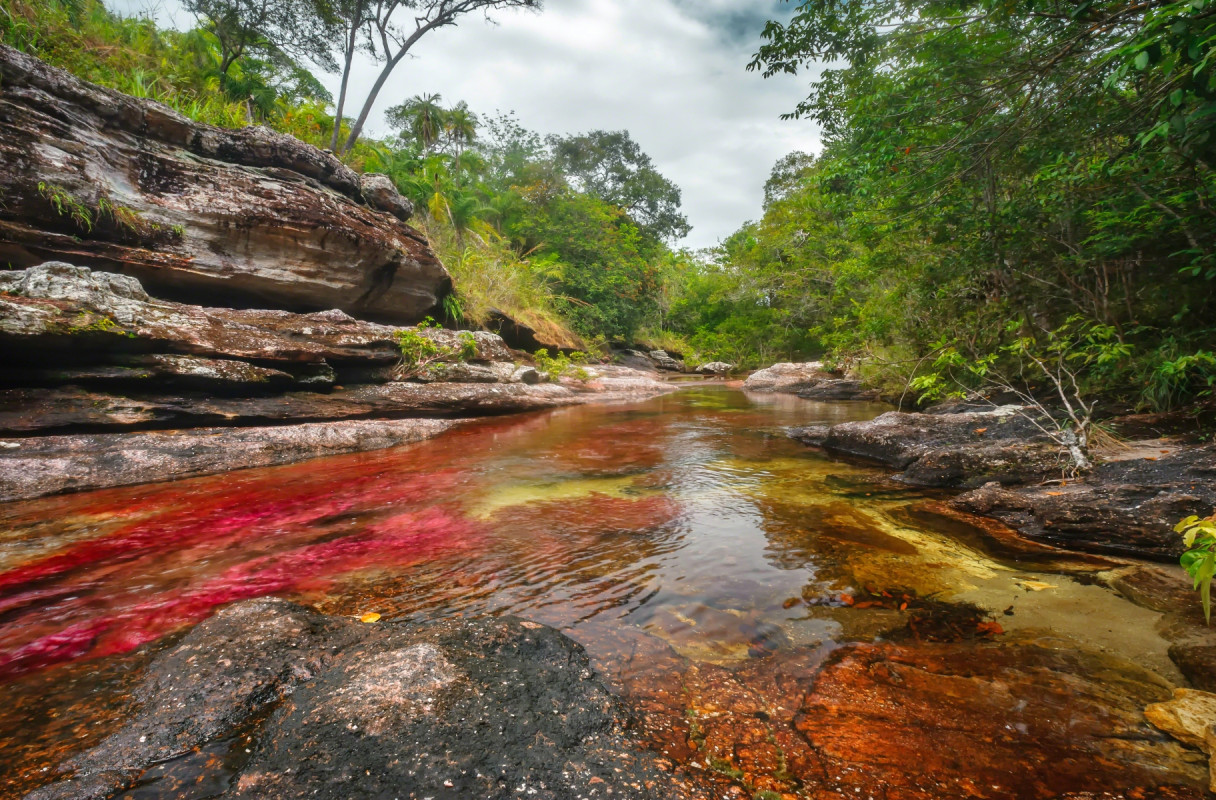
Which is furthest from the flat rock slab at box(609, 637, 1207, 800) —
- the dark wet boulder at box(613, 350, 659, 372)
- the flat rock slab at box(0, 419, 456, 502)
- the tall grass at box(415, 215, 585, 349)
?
the dark wet boulder at box(613, 350, 659, 372)

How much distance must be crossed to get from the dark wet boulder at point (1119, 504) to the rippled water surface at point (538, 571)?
1.22 feet

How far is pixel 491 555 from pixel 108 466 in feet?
13.5

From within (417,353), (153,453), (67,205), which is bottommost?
(153,453)

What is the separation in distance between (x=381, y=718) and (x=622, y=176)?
33431 millimetres

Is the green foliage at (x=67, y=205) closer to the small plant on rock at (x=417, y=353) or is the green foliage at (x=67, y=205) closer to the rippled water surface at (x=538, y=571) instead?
the small plant on rock at (x=417, y=353)

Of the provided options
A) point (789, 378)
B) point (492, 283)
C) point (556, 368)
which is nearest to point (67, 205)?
point (492, 283)

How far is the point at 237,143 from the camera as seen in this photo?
331 inches

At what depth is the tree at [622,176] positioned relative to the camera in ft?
97.2

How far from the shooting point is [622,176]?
30.8 meters

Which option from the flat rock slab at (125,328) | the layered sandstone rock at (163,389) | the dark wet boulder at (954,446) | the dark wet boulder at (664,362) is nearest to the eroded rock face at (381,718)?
the layered sandstone rock at (163,389)

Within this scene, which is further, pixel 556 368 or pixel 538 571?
pixel 556 368

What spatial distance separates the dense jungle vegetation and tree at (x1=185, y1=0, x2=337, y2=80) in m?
0.06

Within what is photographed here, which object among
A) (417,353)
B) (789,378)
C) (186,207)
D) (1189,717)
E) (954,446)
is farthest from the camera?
(789,378)

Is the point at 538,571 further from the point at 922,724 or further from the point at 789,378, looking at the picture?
the point at 789,378
